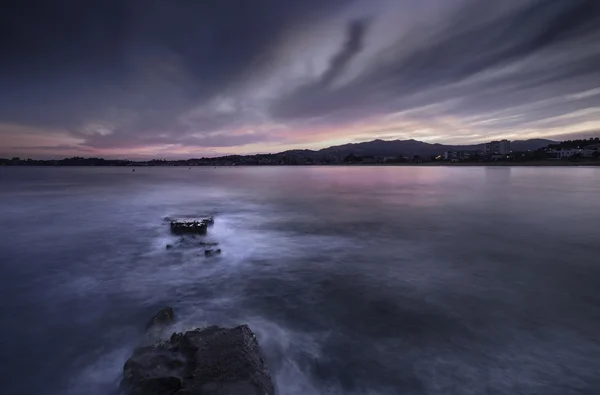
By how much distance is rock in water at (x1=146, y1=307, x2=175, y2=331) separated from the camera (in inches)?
241

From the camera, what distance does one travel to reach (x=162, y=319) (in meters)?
6.29

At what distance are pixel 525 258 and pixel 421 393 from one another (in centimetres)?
847

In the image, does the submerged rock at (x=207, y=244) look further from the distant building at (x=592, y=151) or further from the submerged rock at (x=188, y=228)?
the distant building at (x=592, y=151)

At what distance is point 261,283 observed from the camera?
872 cm

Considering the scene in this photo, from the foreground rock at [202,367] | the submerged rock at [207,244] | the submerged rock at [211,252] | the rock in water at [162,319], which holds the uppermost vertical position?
the foreground rock at [202,367]

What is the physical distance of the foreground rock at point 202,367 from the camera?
11.9ft

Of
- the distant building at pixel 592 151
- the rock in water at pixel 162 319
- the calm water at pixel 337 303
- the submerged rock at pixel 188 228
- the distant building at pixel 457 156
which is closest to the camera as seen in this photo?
the calm water at pixel 337 303

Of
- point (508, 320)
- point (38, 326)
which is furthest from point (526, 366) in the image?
point (38, 326)

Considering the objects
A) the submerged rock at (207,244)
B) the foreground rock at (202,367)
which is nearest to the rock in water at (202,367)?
the foreground rock at (202,367)

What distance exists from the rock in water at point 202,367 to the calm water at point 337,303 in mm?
815

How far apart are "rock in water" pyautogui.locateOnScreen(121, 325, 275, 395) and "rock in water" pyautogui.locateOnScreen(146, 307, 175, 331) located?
145 cm

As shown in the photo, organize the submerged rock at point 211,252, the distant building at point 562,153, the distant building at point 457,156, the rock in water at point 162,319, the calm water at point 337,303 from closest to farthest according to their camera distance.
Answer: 1. the calm water at point 337,303
2. the rock in water at point 162,319
3. the submerged rock at point 211,252
4. the distant building at point 562,153
5. the distant building at point 457,156

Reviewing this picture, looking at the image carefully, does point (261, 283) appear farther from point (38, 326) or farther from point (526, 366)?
point (526, 366)

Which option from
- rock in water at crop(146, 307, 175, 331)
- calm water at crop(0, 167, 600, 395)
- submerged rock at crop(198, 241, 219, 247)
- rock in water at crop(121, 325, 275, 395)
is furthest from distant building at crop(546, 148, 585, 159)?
rock in water at crop(121, 325, 275, 395)
